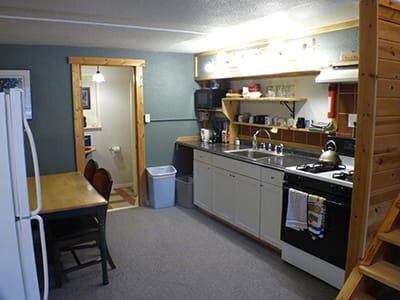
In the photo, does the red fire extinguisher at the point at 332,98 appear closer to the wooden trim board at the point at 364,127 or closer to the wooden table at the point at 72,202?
the wooden trim board at the point at 364,127

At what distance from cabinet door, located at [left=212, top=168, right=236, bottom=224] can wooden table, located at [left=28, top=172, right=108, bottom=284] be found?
1501 millimetres

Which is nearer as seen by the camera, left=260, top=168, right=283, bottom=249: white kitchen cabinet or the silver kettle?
the silver kettle

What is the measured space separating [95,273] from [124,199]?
2.32 m

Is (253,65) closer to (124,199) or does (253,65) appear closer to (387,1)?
(387,1)

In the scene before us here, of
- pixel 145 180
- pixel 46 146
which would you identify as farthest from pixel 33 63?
pixel 145 180

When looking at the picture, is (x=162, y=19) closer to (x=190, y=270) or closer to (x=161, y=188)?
(x=190, y=270)

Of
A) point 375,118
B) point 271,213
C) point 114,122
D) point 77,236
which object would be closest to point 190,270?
point 271,213

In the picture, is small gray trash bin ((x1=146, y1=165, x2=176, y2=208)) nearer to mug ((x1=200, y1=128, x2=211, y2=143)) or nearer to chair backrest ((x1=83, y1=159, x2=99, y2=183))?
mug ((x1=200, y1=128, x2=211, y2=143))

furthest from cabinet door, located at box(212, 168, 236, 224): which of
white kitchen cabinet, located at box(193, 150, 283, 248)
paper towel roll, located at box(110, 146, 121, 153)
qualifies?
paper towel roll, located at box(110, 146, 121, 153)

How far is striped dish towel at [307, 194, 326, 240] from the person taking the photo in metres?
2.76

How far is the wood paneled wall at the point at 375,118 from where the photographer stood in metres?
2.24

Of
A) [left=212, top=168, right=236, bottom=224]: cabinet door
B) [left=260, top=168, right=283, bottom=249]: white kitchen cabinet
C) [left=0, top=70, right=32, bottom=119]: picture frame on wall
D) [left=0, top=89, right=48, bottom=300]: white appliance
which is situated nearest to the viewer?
[left=0, top=89, right=48, bottom=300]: white appliance

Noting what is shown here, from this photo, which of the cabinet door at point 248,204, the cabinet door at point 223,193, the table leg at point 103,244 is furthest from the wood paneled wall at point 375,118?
the table leg at point 103,244

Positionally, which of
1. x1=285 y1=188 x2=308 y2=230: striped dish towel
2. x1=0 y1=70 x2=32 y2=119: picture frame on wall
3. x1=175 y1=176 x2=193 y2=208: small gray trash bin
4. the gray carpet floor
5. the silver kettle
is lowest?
the gray carpet floor
